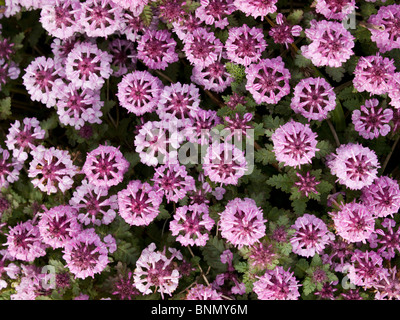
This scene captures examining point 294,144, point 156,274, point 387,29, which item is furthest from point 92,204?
point 387,29

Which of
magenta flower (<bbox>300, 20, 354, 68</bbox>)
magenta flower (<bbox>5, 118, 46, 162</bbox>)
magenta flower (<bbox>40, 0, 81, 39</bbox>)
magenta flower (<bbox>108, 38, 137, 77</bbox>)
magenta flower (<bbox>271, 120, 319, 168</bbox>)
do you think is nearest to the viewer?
magenta flower (<bbox>271, 120, 319, 168</bbox>)

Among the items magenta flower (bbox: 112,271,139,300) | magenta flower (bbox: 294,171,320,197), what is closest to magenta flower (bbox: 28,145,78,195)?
magenta flower (bbox: 112,271,139,300)

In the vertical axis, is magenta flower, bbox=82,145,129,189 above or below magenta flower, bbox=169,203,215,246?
above

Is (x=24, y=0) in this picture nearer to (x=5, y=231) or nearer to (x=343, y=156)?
(x=5, y=231)

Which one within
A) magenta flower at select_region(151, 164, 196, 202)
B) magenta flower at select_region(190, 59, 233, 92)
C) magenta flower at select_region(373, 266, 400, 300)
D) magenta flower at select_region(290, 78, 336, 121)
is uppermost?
magenta flower at select_region(190, 59, 233, 92)

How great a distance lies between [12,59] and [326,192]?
3305 millimetres

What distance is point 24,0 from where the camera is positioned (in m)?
3.98

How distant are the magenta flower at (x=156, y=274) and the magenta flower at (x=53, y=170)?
92 cm

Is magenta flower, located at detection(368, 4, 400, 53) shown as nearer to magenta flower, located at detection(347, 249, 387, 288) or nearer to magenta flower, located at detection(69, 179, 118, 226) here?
magenta flower, located at detection(347, 249, 387, 288)

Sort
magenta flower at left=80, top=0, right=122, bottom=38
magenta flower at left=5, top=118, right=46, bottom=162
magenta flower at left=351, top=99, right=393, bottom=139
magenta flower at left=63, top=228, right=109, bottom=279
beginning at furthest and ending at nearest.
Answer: magenta flower at left=5, top=118, right=46, bottom=162 < magenta flower at left=80, top=0, right=122, bottom=38 < magenta flower at left=351, top=99, right=393, bottom=139 < magenta flower at left=63, top=228, right=109, bottom=279

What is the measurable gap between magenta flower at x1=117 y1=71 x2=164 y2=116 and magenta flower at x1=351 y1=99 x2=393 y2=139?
1.69 m

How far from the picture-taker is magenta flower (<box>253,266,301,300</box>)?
3.29m

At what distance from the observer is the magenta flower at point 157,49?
376 centimetres

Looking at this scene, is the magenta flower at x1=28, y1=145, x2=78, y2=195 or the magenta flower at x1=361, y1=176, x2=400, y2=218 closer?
the magenta flower at x1=361, y1=176, x2=400, y2=218
